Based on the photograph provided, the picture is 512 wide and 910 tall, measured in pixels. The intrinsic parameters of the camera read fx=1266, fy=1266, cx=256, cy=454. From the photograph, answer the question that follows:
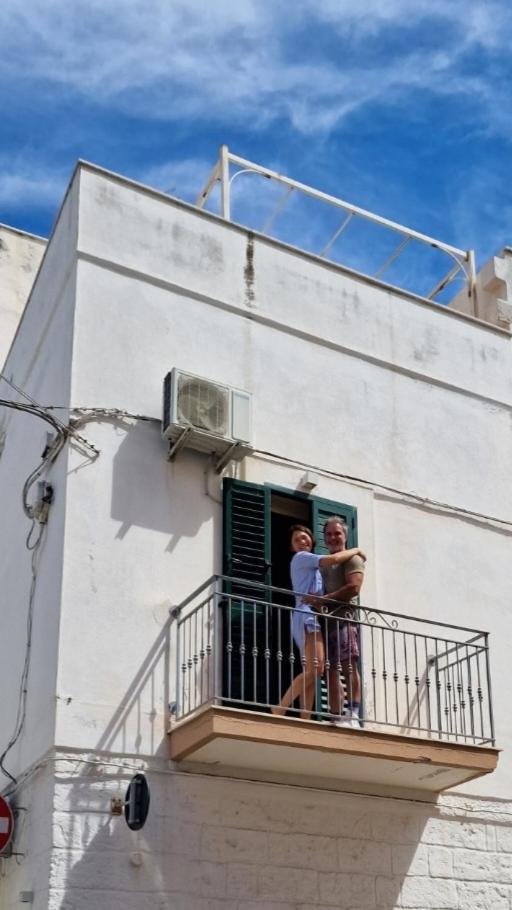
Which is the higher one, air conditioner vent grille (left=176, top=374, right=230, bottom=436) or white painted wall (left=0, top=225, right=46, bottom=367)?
white painted wall (left=0, top=225, right=46, bottom=367)

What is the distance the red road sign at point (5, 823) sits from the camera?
9.61 metres

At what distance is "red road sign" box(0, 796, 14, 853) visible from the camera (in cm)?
961

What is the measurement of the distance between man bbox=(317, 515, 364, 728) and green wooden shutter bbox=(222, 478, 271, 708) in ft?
1.72

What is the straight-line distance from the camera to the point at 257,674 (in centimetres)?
1045

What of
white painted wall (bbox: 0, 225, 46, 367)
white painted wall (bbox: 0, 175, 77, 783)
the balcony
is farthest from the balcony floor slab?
white painted wall (bbox: 0, 225, 46, 367)

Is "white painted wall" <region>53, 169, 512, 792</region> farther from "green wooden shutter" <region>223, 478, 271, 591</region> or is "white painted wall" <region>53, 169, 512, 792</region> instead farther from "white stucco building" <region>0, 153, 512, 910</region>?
"green wooden shutter" <region>223, 478, 271, 591</region>

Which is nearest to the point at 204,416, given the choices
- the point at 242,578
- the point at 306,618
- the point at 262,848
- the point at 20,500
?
the point at 242,578

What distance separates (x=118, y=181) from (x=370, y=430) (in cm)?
332

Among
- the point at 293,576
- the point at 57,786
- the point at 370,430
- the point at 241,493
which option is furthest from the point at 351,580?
the point at 57,786

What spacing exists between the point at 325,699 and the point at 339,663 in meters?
0.69

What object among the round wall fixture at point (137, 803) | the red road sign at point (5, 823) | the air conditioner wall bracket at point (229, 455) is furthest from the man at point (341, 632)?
the red road sign at point (5, 823)

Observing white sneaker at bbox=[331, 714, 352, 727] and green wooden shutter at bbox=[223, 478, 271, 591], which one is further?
green wooden shutter at bbox=[223, 478, 271, 591]

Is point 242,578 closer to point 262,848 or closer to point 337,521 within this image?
point 337,521

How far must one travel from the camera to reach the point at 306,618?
10.2m
